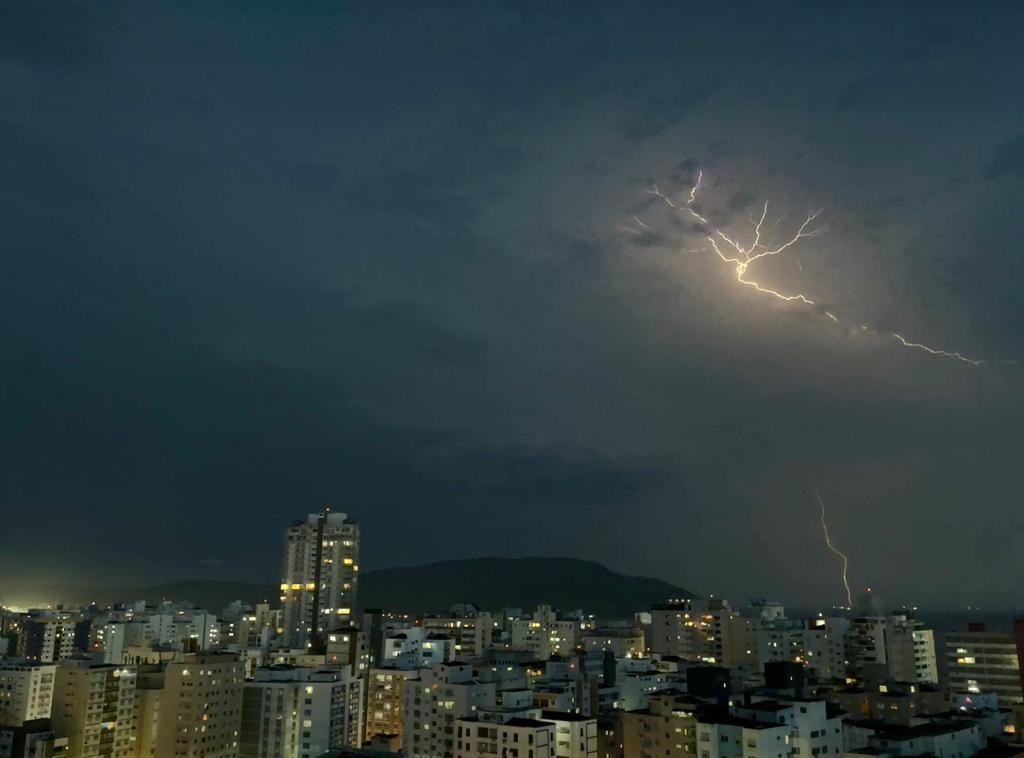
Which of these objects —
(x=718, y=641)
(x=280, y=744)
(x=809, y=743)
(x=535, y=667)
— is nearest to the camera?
(x=809, y=743)

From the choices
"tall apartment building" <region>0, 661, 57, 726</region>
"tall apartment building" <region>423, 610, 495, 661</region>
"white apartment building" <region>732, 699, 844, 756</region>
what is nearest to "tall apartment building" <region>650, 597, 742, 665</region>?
"tall apartment building" <region>423, 610, 495, 661</region>

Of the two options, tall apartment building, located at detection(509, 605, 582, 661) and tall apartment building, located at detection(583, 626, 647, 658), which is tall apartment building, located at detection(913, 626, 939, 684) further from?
tall apartment building, located at detection(509, 605, 582, 661)

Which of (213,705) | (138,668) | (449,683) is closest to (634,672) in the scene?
(449,683)

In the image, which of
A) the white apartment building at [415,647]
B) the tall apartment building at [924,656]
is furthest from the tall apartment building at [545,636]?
the tall apartment building at [924,656]

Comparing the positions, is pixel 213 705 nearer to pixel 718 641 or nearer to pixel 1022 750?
pixel 1022 750

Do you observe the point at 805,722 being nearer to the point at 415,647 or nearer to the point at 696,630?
the point at 415,647

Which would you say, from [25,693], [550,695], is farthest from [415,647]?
[25,693]
